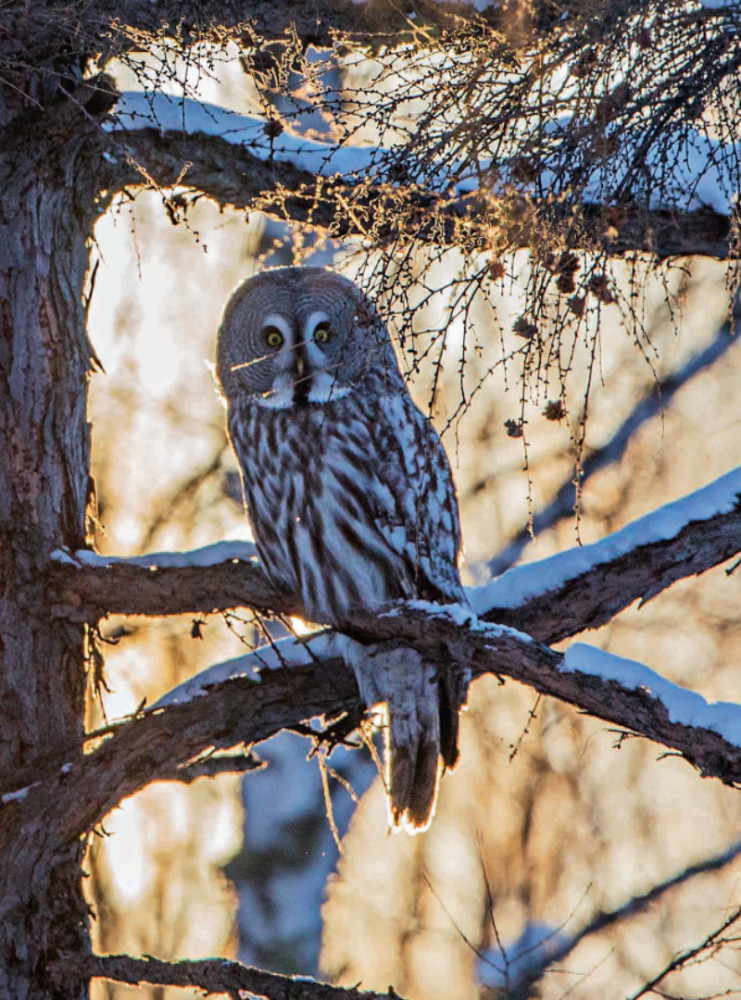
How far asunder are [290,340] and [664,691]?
218cm

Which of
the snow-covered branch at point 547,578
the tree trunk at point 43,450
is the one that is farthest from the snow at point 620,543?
the tree trunk at point 43,450

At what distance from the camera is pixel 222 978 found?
3689 mm

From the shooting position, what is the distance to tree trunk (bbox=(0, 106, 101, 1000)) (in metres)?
4.07

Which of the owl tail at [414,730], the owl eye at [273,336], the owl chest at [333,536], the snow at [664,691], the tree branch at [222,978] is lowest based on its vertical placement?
the tree branch at [222,978]

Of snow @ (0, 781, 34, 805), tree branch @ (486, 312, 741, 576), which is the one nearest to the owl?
snow @ (0, 781, 34, 805)

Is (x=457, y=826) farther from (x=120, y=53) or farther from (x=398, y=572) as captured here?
(x=120, y=53)

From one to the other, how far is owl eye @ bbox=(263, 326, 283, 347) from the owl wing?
1.79ft

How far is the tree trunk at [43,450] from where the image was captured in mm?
4070

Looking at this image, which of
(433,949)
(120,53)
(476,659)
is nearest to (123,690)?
(433,949)

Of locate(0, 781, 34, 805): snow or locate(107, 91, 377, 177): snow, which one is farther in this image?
locate(107, 91, 377, 177): snow

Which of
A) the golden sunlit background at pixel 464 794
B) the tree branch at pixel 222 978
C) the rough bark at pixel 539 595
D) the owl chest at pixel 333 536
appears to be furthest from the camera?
the golden sunlit background at pixel 464 794

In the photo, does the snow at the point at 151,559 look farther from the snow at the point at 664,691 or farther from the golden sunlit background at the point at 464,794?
the golden sunlit background at the point at 464,794

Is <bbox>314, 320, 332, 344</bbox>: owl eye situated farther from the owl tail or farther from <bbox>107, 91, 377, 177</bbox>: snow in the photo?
the owl tail

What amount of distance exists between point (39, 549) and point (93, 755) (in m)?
0.67
